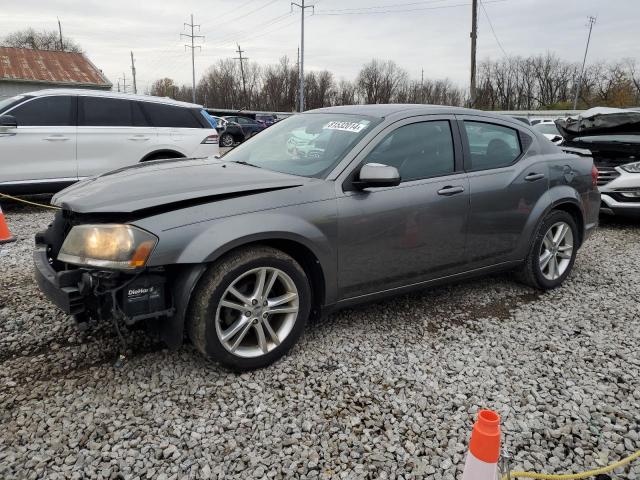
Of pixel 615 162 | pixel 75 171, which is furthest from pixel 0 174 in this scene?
pixel 615 162

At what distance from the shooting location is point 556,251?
14.9 feet

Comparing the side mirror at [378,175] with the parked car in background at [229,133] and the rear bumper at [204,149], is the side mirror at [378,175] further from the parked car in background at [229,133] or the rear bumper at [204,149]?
the parked car in background at [229,133]

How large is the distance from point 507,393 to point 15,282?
4.12 m

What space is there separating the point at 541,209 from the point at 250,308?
9.01 feet

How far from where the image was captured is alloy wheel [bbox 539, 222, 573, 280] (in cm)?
444

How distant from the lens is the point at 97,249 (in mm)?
2607

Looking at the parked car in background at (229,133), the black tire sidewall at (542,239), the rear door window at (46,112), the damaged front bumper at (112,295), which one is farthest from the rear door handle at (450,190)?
the parked car in background at (229,133)

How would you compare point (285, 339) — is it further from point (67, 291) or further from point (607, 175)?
point (607, 175)

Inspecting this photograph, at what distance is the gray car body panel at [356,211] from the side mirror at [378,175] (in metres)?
0.13

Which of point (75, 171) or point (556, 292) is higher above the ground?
point (75, 171)

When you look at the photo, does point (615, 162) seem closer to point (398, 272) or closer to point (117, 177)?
point (398, 272)

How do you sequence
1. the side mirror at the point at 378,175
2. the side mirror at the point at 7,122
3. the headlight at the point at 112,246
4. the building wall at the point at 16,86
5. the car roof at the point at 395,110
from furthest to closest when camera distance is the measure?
the building wall at the point at 16,86 < the side mirror at the point at 7,122 < the car roof at the point at 395,110 < the side mirror at the point at 378,175 < the headlight at the point at 112,246

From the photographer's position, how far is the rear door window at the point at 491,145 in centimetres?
392

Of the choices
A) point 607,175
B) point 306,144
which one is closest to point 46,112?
point 306,144
